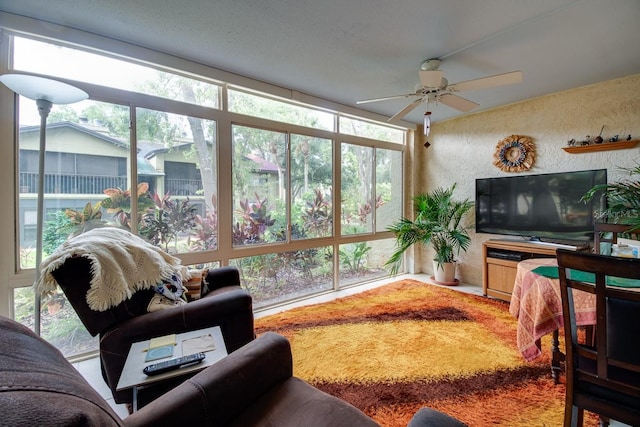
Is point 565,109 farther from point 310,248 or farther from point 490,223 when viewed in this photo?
point 310,248

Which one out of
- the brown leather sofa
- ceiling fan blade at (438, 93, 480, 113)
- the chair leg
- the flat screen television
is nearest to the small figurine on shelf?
the flat screen television

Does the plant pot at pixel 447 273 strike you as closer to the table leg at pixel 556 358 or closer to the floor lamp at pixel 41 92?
the table leg at pixel 556 358

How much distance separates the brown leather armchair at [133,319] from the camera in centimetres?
150

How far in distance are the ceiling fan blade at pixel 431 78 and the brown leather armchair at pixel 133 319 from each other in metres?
2.13

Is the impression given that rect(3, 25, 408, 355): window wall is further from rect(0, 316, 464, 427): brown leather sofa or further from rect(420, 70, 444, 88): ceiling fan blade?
rect(0, 316, 464, 427): brown leather sofa

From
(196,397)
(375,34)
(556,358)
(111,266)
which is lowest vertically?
(556,358)

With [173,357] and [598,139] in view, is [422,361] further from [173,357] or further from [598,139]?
[598,139]

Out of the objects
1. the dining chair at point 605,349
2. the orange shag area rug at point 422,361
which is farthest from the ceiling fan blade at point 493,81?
the orange shag area rug at point 422,361

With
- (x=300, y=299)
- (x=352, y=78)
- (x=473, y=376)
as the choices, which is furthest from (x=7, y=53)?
(x=473, y=376)

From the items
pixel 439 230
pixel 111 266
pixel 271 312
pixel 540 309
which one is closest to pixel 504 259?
pixel 439 230

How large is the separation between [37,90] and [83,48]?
922 mm

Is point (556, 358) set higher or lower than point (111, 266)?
lower

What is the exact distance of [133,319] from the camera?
1.59 m

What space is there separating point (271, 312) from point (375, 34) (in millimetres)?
2806
